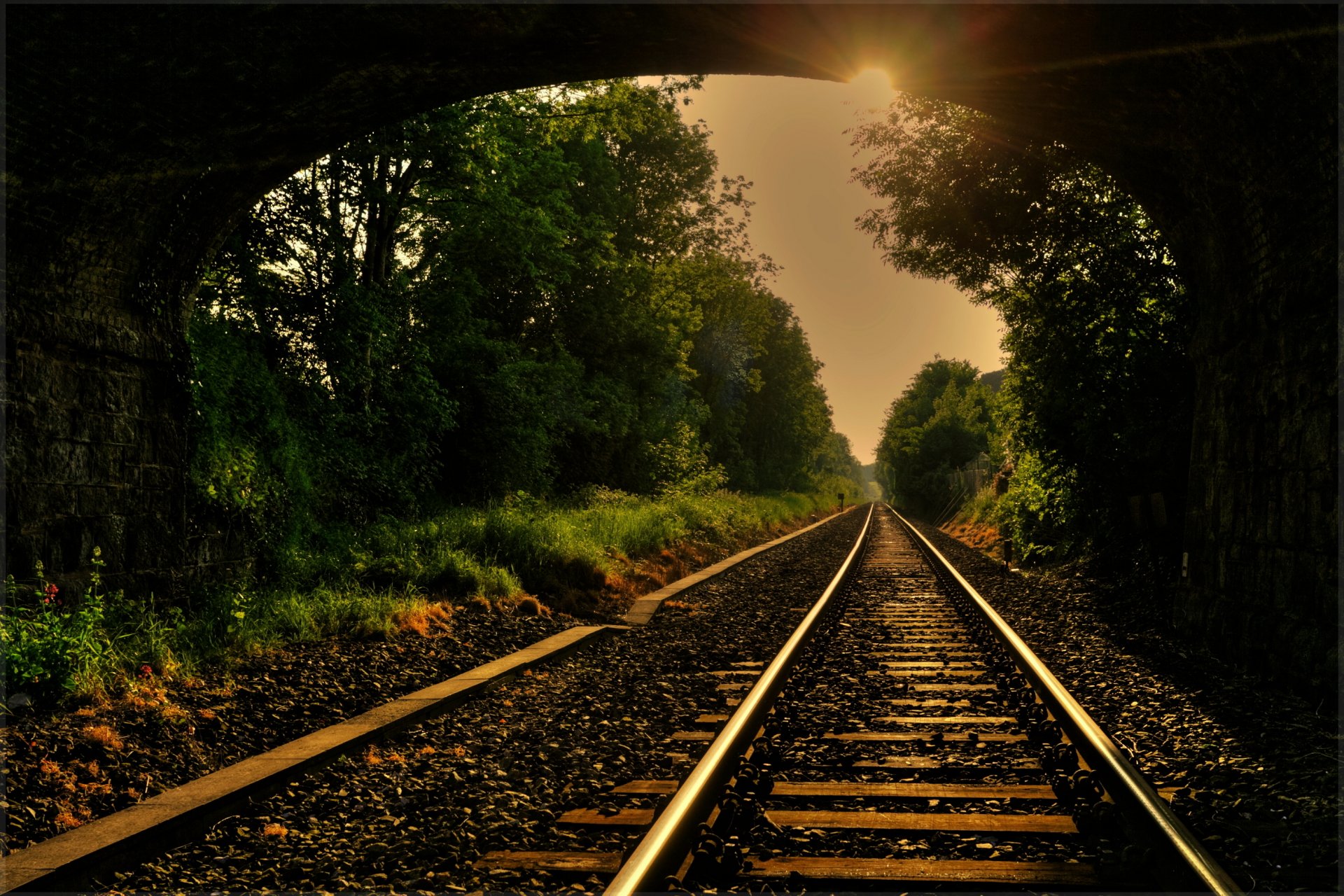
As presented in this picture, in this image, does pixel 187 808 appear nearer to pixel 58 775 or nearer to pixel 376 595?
pixel 58 775

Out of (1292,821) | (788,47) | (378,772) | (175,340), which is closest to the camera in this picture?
(1292,821)

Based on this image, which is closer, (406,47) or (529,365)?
(406,47)

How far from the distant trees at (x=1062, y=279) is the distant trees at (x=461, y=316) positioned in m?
5.47

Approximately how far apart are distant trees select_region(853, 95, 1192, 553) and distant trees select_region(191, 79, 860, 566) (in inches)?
215

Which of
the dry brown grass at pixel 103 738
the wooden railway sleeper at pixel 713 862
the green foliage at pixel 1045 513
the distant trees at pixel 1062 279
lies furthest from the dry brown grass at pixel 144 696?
the green foliage at pixel 1045 513

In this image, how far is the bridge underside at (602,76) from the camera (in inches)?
187

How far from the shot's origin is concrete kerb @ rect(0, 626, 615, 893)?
2869 millimetres

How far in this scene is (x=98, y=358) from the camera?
5.98 m

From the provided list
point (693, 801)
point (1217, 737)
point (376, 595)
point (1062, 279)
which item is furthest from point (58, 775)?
point (1062, 279)

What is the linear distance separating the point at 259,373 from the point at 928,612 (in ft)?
25.6

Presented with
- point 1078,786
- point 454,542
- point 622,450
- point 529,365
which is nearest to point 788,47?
point 1078,786

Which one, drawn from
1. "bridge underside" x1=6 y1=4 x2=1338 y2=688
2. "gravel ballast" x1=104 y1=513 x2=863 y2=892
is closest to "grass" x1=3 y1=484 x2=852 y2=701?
"bridge underside" x1=6 y1=4 x2=1338 y2=688

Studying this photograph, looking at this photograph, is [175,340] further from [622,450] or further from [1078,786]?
[622,450]

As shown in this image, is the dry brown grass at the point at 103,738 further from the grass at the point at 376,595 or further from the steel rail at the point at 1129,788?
the steel rail at the point at 1129,788
